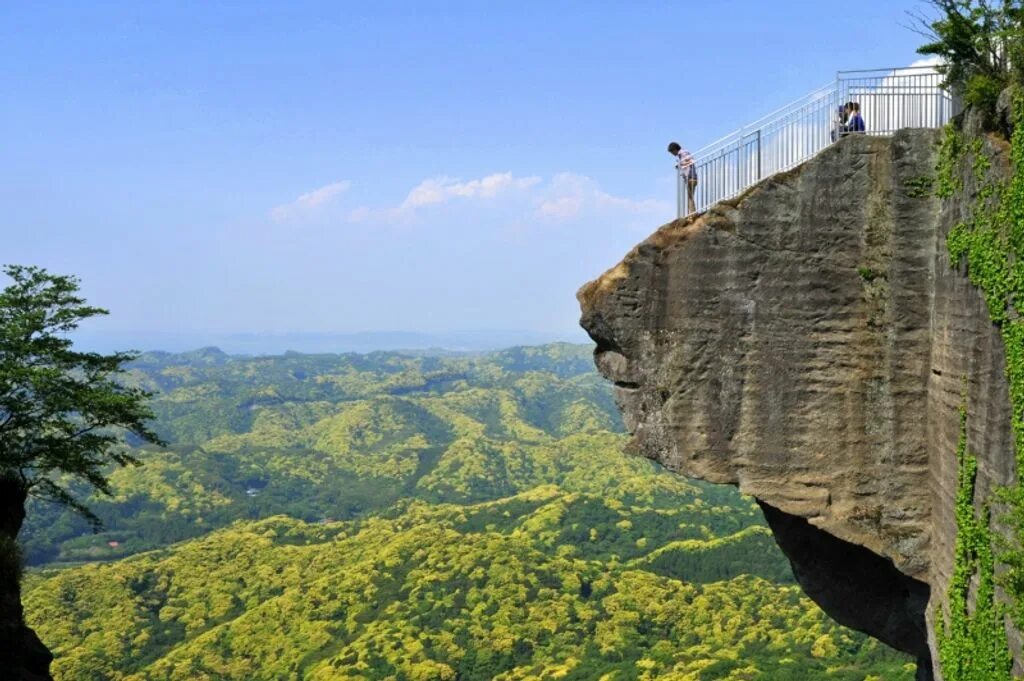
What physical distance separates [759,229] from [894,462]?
5.43m

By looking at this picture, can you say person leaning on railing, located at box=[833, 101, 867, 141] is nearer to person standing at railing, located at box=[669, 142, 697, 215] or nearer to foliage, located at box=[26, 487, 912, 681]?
person standing at railing, located at box=[669, 142, 697, 215]

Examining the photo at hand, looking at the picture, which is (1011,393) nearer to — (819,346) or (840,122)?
(819,346)

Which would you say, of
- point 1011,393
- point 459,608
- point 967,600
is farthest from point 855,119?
point 459,608

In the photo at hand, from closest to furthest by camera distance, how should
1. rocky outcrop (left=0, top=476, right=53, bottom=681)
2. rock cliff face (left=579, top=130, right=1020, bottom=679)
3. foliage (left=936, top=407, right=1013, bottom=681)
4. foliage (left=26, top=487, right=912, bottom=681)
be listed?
1. foliage (left=936, top=407, right=1013, bottom=681)
2. rock cliff face (left=579, top=130, right=1020, bottom=679)
3. rocky outcrop (left=0, top=476, right=53, bottom=681)
4. foliage (left=26, top=487, right=912, bottom=681)

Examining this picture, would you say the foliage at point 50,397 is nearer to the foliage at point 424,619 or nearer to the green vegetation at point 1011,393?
the green vegetation at point 1011,393

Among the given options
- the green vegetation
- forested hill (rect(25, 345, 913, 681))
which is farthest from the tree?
forested hill (rect(25, 345, 913, 681))

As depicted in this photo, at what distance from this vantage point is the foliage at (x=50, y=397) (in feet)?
80.4

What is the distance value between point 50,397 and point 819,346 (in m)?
22.7

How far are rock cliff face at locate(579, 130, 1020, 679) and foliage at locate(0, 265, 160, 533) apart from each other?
18.0m

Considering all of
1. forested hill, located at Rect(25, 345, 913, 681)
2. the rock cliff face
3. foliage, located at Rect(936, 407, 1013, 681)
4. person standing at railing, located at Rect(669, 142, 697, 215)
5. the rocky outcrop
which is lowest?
forested hill, located at Rect(25, 345, 913, 681)

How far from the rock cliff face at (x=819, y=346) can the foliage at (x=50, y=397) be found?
18.0 metres

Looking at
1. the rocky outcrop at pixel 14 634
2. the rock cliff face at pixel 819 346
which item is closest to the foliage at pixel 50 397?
the rocky outcrop at pixel 14 634

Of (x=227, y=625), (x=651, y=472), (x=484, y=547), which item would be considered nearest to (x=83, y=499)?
(x=227, y=625)

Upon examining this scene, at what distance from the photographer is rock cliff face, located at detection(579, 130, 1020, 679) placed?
606 inches
